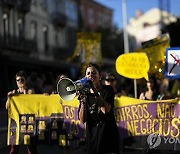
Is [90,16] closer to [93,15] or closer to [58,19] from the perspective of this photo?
[93,15]

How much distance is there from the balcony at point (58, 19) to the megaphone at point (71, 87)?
109 feet

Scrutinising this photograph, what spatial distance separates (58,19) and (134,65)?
29344 mm

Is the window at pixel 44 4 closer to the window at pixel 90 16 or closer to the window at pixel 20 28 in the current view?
the window at pixel 20 28

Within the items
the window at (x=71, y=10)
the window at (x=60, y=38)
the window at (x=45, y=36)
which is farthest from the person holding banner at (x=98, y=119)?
the window at (x=71, y=10)

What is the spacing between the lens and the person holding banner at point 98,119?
4.26 metres

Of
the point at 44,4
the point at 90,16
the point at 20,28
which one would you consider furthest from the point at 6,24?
the point at 90,16

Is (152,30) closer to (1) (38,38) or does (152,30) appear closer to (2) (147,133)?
(1) (38,38)

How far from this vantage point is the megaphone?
3951 mm

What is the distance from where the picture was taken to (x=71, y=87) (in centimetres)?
421

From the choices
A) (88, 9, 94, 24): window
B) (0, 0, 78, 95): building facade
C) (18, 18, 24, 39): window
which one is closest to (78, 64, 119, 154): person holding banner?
(0, 0, 78, 95): building facade

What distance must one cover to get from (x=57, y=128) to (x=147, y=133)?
1633mm

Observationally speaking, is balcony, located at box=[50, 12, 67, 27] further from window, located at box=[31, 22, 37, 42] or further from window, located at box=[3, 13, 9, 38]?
window, located at box=[3, 13, 9, 38]

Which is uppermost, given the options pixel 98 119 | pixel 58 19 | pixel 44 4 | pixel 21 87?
pixel 44 4

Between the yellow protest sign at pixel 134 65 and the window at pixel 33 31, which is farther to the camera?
the window at pixel 33 31
